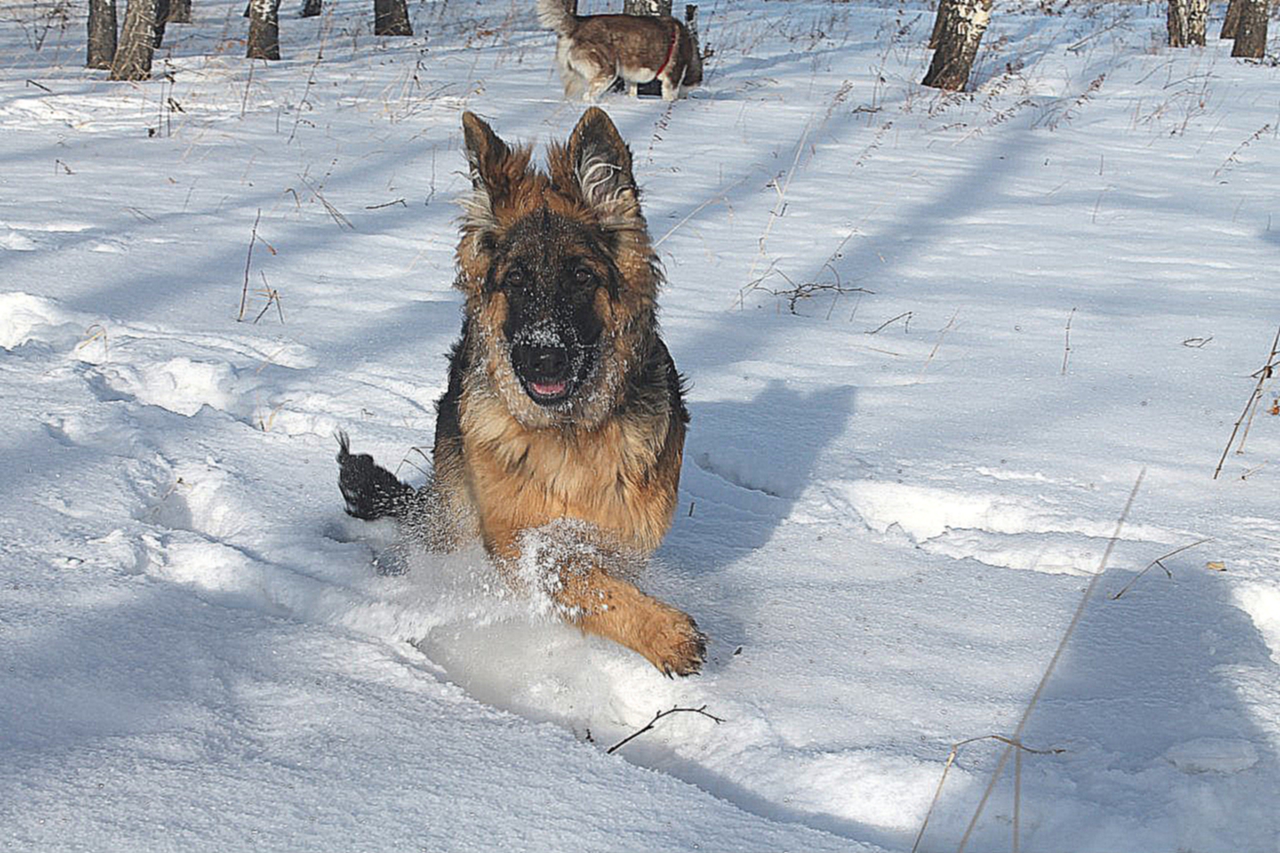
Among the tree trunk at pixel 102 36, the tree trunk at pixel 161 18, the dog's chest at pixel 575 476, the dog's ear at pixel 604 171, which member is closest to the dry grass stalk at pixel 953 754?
the dog's chest at pixel 575 476

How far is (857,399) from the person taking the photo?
5191mm

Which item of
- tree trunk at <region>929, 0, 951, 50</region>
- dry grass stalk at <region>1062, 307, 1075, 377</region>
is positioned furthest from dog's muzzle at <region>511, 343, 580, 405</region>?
tree trunk at <region>929, 0, 951, 50</region>

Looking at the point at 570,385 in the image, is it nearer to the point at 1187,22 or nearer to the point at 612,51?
the point at 612,51

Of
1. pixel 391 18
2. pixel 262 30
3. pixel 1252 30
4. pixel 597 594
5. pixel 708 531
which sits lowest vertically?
pixel 708 531

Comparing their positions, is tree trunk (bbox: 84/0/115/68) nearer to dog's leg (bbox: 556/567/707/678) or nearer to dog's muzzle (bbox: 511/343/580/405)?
dog's muzzle (bbox: 511/343/580/405)

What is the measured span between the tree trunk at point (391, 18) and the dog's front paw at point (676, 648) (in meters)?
18.1

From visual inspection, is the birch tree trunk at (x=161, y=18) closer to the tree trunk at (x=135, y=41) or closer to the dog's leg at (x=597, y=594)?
the tree trunk at (x=135, y=41)

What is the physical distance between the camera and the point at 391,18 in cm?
1928

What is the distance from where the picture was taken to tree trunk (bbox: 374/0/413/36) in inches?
751

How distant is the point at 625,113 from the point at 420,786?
11441mm

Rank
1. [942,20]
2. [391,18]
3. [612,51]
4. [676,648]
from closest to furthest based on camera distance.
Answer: [676,648]
[612,51]
[942,20]
[391,18]

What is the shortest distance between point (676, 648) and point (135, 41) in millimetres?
12038

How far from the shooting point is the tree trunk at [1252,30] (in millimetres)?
16469

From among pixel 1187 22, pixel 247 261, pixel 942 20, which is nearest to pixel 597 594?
pixel 247 261
